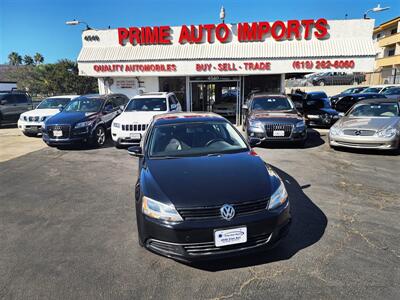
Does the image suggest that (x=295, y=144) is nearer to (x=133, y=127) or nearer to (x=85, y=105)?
(x=133, y=127)

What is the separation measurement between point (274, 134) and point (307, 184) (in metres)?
3.12

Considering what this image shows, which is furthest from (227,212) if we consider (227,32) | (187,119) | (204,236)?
(227,32)

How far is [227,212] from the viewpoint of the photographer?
2.74 metres

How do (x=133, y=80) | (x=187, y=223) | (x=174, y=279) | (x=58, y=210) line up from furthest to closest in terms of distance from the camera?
(x=133, y=80), (x=58, y=210), (x=174, y=279), (x=187, y=223)

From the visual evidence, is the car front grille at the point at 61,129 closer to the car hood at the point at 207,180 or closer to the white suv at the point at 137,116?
the white suv at the point at 137,116

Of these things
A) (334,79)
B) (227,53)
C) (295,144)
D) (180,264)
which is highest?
(227,53)

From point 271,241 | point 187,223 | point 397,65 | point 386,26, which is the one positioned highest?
point 386,26

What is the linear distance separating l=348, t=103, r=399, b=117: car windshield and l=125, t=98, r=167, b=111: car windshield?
6.31 meters

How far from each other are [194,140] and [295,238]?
1991 mm

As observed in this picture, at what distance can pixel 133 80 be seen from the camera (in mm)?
16266

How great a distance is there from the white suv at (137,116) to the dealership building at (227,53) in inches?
186

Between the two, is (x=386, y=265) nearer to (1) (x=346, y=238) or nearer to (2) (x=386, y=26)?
(1) (x=346, y=238)

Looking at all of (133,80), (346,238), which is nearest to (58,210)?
(346,238)

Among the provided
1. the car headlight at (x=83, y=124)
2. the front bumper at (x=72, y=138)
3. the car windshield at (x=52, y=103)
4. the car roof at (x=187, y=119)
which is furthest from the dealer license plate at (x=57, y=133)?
the car roof at (x=187, y=119)
